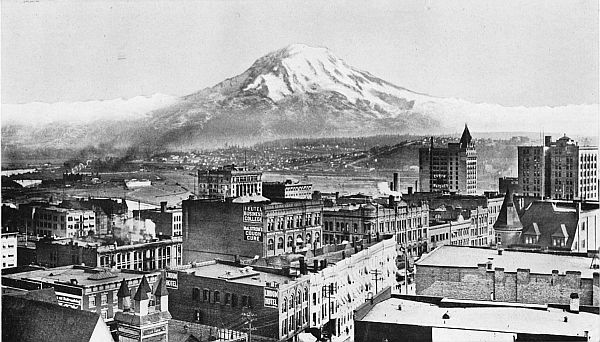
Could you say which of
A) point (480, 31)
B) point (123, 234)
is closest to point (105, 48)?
point (123, 234)

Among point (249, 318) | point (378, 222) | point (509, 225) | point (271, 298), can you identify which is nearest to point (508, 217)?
point (509, 225)

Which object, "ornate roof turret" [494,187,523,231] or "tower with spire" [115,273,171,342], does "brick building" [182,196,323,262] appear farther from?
"ornate roof turret" [494,187,523,231]

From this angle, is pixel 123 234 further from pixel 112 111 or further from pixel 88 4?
pixel 88 4

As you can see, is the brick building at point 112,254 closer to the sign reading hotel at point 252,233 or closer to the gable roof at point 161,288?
the gable roof at point 161,288

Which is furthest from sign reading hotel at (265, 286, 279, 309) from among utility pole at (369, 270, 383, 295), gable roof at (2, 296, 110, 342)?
gable roof at (2, 296, 110, 342)

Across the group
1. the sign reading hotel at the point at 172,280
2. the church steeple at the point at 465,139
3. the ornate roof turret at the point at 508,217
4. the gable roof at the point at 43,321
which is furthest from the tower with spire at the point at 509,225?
the gable roof at the point at 43,321
